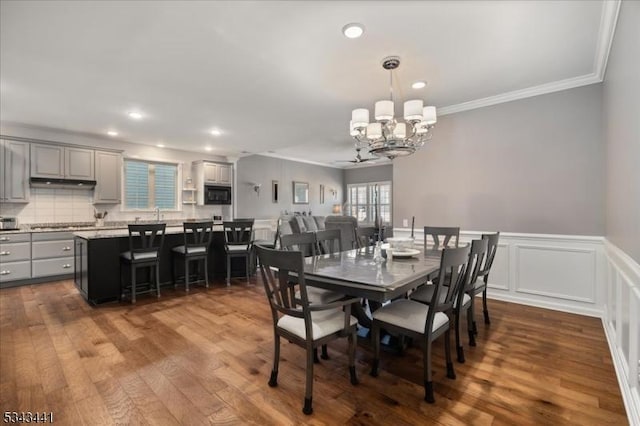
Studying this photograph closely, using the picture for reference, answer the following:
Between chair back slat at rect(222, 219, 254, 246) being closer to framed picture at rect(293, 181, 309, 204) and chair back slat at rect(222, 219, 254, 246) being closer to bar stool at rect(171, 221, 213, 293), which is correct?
bar stool at rect(171, 221, 213, 293)

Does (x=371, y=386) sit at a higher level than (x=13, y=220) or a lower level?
lower

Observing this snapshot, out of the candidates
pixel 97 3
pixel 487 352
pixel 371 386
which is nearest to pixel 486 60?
pixel 487 352

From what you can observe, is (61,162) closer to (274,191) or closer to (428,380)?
(274,191)

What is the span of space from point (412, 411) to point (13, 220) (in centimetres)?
641

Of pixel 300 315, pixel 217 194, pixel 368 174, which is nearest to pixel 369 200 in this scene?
pixel 368 174

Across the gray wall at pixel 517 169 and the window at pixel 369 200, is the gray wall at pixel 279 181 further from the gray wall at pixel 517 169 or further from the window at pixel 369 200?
the gray wall at pixel 517 169

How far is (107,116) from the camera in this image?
454cm

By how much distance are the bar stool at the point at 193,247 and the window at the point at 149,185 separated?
2507 millimetres

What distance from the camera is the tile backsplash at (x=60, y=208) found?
5.12 meters

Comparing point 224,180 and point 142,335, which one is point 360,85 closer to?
point 142,335

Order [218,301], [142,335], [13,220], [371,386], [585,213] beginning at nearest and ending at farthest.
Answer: [371,386] → [142,335] → [585,213] → [218,301] → [13,220]

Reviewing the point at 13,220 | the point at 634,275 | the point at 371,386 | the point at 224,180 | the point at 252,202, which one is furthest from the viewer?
the point at 252,202

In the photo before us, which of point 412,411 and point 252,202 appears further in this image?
point 252,202

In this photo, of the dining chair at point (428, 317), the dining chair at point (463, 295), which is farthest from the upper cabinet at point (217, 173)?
the dining chair at point (428, 317)
